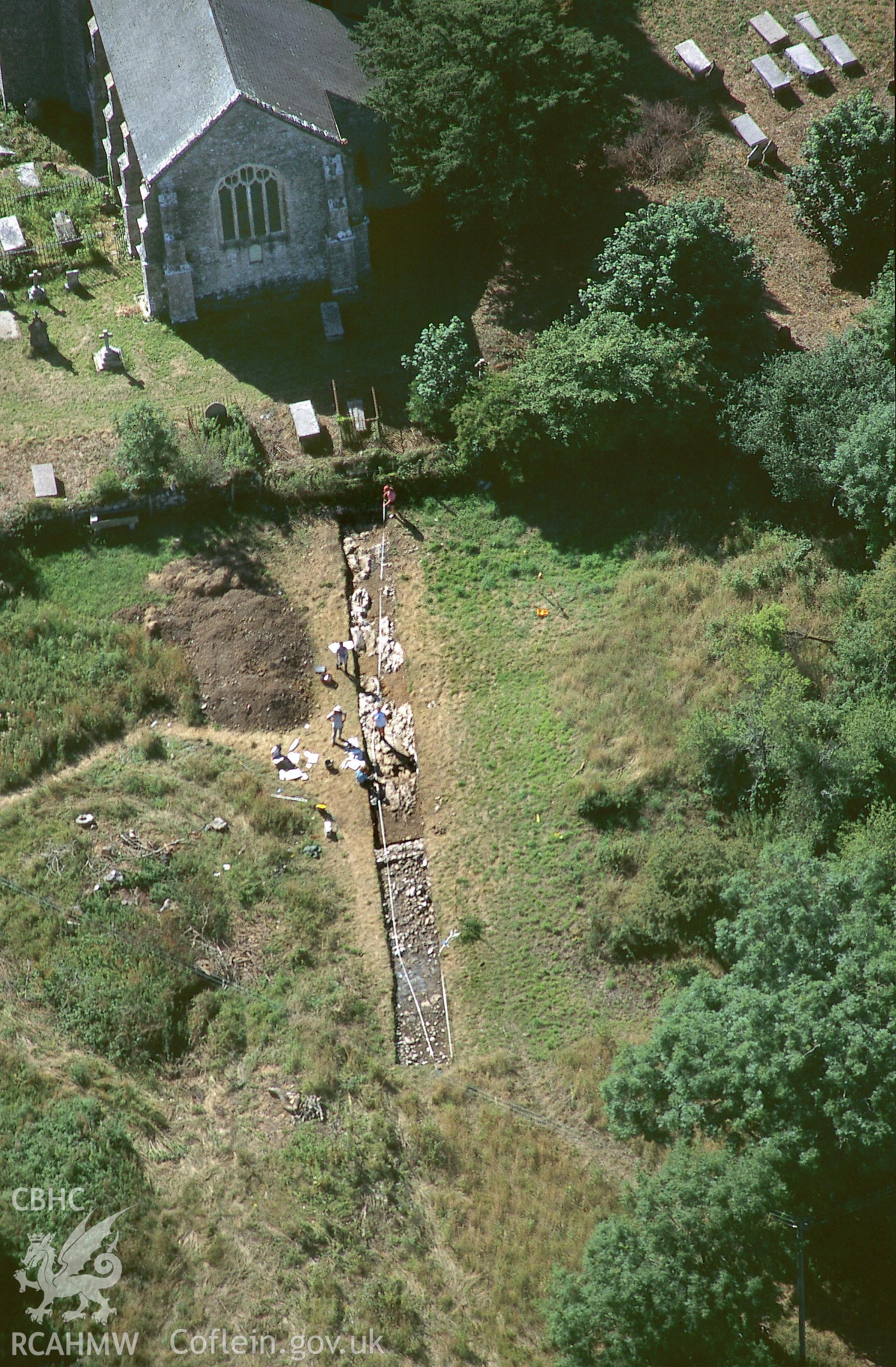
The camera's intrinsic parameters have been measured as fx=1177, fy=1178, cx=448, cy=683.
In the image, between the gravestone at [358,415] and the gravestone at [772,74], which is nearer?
the gravestone at [358,415]

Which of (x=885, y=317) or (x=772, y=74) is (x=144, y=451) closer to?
(x=885, y=317)

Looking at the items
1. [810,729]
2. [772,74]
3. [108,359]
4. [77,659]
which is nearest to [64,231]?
[108,359]

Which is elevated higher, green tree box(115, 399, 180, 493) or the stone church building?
the stone church building

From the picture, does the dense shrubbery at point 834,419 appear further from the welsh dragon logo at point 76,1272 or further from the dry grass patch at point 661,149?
the welsh dragon logo at point 76,1272

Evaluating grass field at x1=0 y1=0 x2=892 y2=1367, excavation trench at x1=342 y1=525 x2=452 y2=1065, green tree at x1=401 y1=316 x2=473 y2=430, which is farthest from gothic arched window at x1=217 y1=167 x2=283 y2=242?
excavation trench at x1=342 y1=525 x2=452 y2=1065

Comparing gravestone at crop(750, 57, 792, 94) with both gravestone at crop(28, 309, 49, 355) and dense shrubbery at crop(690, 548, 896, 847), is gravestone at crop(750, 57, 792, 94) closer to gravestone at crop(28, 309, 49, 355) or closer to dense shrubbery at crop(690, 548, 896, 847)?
dense shrubbery at crop(690, 548, 896, 847)

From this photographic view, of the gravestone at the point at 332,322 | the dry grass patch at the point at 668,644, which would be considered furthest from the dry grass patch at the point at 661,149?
the dry grass patch at the point at 668,644
